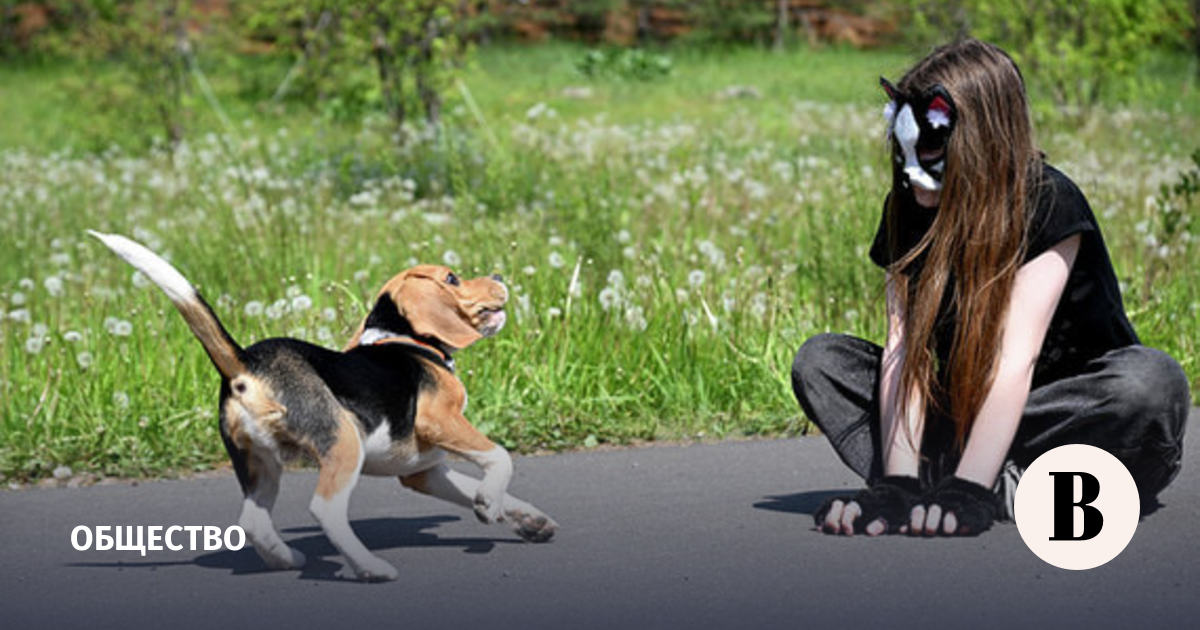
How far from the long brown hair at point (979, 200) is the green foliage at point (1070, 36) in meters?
8.93

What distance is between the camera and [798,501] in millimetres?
5043

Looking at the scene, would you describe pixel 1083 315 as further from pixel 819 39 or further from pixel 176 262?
pixel 819 39

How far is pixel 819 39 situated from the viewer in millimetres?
23766

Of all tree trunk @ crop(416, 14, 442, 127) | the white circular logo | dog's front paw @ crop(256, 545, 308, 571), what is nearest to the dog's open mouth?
dog's front paw @ crop(256, 545, 308, 571)

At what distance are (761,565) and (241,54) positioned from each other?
742 inches

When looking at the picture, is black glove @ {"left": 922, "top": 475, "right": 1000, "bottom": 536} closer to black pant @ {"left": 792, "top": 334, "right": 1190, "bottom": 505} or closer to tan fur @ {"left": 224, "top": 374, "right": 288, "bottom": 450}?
black pant @ {"left": 792, "top": 334, "right": 1190, "bottom": 505}

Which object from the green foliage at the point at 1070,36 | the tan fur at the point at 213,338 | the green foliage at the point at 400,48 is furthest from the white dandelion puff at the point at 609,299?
the green foliage at the point at 1070,36

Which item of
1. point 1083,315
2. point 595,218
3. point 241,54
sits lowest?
point 241,54

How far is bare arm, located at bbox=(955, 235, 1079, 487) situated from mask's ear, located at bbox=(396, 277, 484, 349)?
1.26 m

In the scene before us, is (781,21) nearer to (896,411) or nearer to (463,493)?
(896,411)

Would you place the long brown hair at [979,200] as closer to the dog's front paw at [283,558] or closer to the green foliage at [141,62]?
the dog's front paw at [283,558]

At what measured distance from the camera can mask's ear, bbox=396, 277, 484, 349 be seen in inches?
159

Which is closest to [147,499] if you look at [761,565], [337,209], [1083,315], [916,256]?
[761,565]

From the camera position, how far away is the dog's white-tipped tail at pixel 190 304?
368cm
